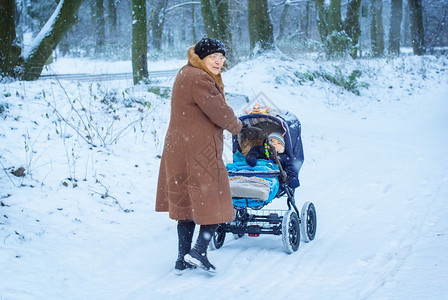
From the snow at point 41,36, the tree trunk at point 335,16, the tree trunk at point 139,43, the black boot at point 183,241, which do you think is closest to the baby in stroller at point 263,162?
the black boot at point 183,241

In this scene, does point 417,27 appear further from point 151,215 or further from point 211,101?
Answer: point 211,101

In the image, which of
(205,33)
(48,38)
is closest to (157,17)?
(205,33)

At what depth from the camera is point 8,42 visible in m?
8.76

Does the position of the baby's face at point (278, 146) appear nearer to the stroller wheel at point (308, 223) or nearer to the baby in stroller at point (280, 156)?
the baby in stroller at point (280, 156)

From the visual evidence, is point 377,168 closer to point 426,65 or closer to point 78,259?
point 78,259

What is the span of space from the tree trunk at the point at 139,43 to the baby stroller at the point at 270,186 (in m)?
7.31

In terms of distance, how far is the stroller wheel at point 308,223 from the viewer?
16.4 feet

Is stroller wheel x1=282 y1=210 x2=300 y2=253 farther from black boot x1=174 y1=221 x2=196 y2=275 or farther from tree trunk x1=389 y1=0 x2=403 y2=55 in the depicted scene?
tree trunk x1=389 y1=0 x2=403 y2=55

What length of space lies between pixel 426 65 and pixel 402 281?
21761mm

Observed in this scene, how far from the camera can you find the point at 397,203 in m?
6.22

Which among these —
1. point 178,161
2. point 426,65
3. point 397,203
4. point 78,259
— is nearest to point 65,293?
→ point 78,259

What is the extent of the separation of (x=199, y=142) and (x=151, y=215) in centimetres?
232

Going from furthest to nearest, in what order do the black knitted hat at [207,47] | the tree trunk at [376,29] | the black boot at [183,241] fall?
the tree trunk at [376,29] < the black boot at [183,241] < the black knitted hat at [207,47]

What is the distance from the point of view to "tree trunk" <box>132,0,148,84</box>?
38.8 ft
